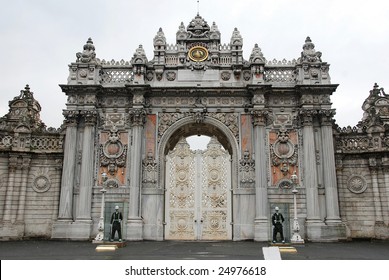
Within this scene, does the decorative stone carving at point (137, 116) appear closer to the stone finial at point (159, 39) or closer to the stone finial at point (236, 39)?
the stone finial at point (159, 39)

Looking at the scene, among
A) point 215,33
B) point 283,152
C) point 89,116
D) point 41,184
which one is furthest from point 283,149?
point 41,184

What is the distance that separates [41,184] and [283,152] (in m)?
13.8

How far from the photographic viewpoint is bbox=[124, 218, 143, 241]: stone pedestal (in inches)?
811

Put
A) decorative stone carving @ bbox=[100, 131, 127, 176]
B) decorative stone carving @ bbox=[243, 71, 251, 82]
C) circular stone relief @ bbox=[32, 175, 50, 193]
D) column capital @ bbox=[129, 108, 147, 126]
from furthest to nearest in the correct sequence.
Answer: decorative stone carving @ bbox=[243, 71, 251, 82], circular stone relief @ bbox=[32, 175, 50, 193], column capital @ bbox=[129, 108, 147, 126], decorative stone carving @ bbox=[100, 131, 127, 176]

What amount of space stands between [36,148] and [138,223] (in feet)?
24.8

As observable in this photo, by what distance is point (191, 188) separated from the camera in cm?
2241

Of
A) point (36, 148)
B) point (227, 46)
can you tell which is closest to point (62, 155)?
point (36, 148)

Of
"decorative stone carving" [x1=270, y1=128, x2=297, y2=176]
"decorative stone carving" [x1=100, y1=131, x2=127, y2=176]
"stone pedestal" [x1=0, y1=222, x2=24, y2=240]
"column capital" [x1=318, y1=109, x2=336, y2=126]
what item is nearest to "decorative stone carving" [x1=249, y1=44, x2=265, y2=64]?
"decorative stone carving" [x1=270, y1=128, x2=297, y2=176]

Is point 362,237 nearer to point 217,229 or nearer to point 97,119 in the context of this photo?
point 217,229

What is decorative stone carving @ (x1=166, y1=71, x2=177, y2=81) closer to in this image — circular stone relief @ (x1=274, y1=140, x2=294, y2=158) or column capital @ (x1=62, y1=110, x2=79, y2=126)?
column capital @ (x1=62, y1=110, x2=79, y2=126)

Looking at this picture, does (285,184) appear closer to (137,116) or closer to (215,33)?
(137,116)

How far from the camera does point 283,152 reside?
2230 centimetres

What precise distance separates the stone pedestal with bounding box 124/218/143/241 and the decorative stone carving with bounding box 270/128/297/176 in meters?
8.04

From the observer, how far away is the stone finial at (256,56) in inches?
904
